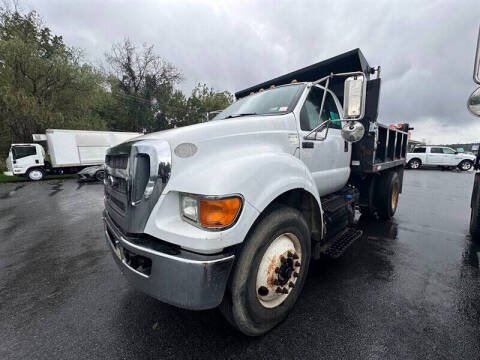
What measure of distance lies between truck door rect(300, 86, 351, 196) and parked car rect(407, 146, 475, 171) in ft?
64.3

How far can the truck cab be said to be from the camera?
14.3 meters

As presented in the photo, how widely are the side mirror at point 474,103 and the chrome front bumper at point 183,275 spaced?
2.58 m

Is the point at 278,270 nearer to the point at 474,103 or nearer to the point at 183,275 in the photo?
the point at 183,275

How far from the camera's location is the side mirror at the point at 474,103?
2096mm

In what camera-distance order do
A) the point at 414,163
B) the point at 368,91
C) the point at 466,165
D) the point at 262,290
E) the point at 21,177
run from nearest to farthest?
the point at 262,290
the point at 368,91
the point at 21,177
the point at 466,165
the point at 414,163

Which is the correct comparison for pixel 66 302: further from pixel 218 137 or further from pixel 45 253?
pixel 218 137

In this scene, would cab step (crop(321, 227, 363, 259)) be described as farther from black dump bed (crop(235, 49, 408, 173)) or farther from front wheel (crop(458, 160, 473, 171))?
front wheel (crop(458, 160, 473, 171))

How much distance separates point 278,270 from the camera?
1898 mm

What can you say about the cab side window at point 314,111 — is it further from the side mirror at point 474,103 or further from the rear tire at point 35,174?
the rear tire at point 35,174

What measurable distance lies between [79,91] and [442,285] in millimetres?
26448

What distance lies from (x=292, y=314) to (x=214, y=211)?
150cm

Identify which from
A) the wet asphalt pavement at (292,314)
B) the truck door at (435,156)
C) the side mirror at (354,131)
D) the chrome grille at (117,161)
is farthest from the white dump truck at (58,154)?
the truck door at (435,156)

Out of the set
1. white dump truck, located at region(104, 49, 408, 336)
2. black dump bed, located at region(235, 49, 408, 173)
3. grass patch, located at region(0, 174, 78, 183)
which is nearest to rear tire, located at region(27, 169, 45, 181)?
grass patch, located at region(0, 174, 78, 183)

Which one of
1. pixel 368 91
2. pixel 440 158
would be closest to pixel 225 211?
pixel 368 91
